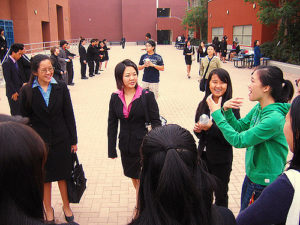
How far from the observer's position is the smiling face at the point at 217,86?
308cm

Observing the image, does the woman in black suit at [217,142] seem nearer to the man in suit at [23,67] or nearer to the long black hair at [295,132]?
the long black hair at [295,132]

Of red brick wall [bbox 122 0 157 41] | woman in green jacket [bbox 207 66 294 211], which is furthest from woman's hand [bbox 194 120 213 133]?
red brick wall [bbox 122 0 157 41]

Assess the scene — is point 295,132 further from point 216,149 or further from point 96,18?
point 96,18

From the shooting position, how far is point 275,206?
1340mm

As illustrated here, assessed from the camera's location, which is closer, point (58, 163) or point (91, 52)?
point (58, 163)

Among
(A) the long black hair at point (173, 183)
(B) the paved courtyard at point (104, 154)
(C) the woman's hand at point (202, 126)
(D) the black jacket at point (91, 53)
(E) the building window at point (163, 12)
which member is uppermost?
(E) the building window at point (163, 12)

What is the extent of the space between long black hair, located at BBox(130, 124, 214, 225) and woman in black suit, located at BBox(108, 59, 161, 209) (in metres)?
1.85

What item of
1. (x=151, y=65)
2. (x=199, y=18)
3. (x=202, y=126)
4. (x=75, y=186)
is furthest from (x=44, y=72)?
(x=199, y=18)

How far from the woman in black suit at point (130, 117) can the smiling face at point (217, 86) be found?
0.69 m

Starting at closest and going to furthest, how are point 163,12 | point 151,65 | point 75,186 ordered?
point 75,186, point 151,65, point 163,12

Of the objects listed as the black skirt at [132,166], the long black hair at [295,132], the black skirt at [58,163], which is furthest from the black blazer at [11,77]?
the long black hair at [295,132]

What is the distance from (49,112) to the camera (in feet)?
10.5

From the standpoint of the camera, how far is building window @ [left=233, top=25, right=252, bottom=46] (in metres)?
22.9

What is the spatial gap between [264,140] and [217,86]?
0.99 m
